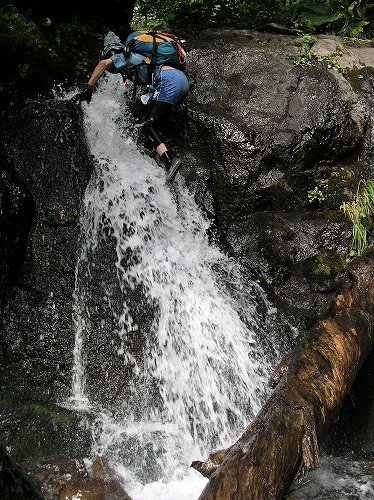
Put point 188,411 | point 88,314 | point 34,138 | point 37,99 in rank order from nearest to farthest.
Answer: point 188,411 → point 88,314 → point 34,138 → point 37,99

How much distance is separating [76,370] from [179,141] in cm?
396

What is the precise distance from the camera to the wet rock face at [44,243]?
5.89 metres

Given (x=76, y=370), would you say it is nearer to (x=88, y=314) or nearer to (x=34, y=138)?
(x=88, y=314)

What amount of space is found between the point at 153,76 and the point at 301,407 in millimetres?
5134

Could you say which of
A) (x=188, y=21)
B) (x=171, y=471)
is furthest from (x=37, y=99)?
(x=171, y=471)

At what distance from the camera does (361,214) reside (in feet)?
24.5

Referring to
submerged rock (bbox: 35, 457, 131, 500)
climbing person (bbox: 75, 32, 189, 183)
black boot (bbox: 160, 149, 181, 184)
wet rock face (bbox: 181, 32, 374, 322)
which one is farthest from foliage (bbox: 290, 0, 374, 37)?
submerged rock (bbox: 35, 457, 131, 500)

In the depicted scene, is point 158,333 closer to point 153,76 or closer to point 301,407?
point 301,407

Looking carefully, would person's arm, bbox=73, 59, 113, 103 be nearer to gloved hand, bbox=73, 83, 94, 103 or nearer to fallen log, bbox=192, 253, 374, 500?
gloved hand, bbox=73, 83, 94, 103

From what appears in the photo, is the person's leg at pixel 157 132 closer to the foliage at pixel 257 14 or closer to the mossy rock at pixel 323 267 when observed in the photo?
the mossy rock at pixel 323 267

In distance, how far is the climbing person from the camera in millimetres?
7000

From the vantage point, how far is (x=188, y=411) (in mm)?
5820

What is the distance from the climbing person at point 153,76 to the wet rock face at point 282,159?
67cm

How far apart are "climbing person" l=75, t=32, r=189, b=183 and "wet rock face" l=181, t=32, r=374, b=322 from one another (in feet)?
2.21
